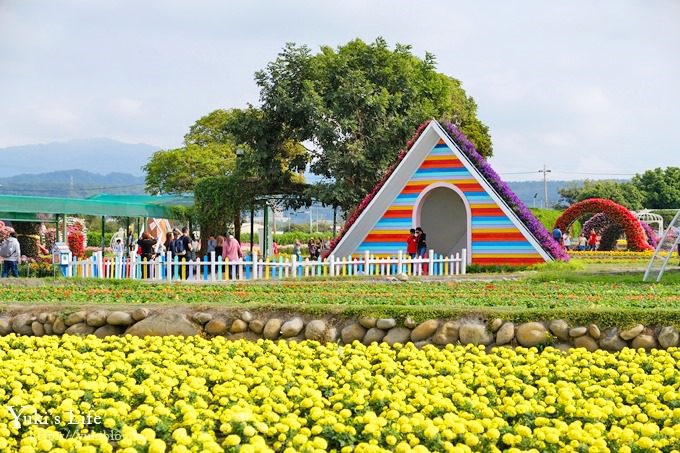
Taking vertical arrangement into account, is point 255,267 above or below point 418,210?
below

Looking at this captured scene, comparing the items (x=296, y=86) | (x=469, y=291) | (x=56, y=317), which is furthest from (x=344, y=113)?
(x=56, y=317)

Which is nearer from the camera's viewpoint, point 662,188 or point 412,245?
point 412,245

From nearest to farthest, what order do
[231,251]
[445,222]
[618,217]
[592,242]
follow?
[231,251] < [445,222] < [618,217] < [592,242]

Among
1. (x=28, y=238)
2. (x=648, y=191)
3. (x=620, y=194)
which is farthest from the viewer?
(x=648, y=191)

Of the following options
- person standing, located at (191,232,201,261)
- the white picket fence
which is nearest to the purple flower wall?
the white picket fence

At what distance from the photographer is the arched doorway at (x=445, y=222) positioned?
30.6m

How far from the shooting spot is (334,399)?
305 inches

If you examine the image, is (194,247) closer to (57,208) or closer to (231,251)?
(57,208)

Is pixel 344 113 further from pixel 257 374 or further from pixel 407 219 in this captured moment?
pixel 257 374

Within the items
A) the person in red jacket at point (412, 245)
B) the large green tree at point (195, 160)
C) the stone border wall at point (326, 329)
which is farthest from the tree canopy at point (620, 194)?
the stone border wall at point (326, 329)

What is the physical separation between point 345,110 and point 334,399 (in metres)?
28.8

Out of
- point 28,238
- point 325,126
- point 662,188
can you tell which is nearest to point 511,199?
point 325,126

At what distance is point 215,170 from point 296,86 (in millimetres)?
26618

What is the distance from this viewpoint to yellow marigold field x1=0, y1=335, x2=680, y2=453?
6645 millimetres
